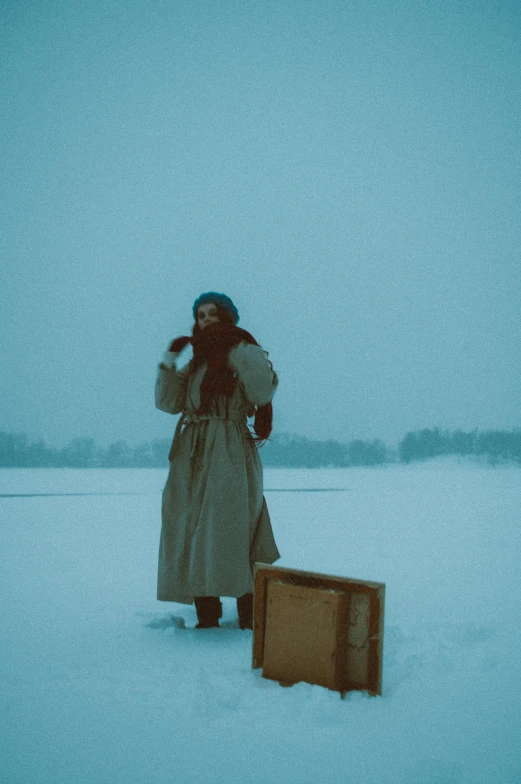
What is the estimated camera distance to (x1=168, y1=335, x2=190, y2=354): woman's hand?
9.23ft

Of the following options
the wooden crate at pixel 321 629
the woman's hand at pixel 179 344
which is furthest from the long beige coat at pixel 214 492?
the wooden crate at pixel 321 629

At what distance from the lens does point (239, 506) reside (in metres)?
2.62

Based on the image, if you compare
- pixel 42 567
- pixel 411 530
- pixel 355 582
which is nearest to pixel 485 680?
pixel 355 582

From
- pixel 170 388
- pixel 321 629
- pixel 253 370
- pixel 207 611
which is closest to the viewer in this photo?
pixel 321 629

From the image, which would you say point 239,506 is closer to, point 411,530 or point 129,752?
point 129,752

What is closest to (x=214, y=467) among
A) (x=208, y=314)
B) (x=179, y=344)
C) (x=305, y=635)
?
(x=179, y=344)

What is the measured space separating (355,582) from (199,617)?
1.10 meters

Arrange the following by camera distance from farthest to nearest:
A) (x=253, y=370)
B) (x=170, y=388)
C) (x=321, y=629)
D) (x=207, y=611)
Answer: (x=170, y=388) → (x=207, y=611) → (x=253, y=370) → (x=321, y=629)

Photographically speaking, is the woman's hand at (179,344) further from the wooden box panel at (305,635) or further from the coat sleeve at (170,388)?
the wooden box panel at (305,635)

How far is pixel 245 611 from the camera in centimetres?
270

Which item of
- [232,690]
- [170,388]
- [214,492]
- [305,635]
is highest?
[170,388]

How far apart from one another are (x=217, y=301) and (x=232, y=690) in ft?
5.81

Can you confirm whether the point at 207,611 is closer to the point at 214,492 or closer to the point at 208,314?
the point at 214,492

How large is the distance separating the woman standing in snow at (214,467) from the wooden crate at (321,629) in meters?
0.53
